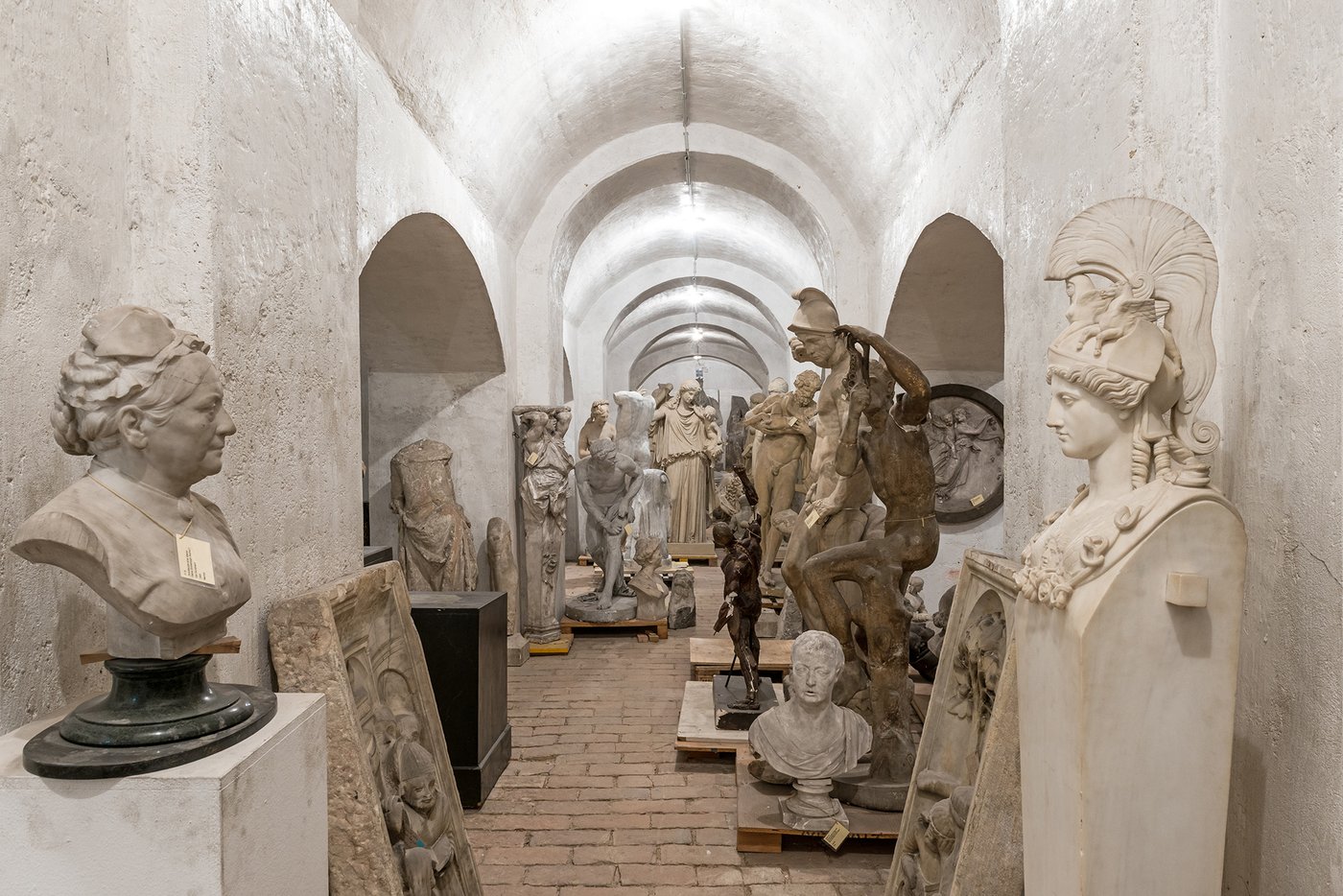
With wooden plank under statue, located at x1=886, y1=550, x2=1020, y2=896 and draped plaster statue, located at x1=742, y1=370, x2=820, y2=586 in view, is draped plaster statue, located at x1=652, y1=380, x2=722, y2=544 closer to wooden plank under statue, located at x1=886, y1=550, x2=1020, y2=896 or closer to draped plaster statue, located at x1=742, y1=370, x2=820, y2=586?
draped plaster statue, located at x1=742, y1=370, x2=820, y2=586

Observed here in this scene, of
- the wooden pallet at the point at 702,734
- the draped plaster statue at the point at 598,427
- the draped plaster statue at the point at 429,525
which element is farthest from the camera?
the draped plaster statue at the point at 598,427

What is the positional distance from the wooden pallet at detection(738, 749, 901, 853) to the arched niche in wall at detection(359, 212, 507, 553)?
412 centimetres

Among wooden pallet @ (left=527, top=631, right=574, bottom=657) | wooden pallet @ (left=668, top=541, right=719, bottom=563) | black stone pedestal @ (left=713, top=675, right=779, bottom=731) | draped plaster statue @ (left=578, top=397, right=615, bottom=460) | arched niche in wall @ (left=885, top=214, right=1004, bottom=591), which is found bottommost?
wooden pallet @ (left=668, top=541, right=719, bottom=563)

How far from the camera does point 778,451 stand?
916 centimetres

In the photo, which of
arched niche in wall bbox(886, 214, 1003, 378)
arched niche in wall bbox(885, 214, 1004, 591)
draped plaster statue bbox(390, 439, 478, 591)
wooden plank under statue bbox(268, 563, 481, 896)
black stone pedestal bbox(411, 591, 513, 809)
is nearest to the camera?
wooden plank under statue bbox(268, 563, 481, 896)

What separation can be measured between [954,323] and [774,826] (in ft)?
14.6

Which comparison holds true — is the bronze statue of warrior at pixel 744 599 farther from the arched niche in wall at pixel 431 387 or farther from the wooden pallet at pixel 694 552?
the wooden pallet at pixel 694 552

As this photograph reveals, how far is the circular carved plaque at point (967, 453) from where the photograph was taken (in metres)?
7.10

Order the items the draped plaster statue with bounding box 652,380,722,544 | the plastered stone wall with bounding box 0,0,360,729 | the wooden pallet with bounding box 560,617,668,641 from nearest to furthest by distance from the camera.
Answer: the plastered stone wall with bounding box 0,0,360,729 → the wooden pallet with bounding box 560,617,668,641 → the draped plaster statue with bounding box 652,380,722,544

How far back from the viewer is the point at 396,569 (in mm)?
3561

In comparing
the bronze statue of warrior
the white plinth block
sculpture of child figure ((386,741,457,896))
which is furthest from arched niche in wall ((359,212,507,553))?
the white plinth block

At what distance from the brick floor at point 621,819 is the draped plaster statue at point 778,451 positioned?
2946 mm

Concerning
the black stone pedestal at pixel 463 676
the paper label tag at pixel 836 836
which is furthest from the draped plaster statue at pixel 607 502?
the paper label tag at pixel 836 836

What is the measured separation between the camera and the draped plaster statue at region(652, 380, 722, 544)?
13.7 m
